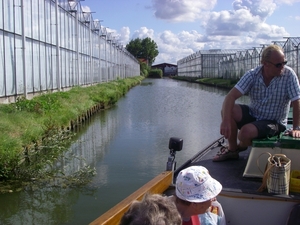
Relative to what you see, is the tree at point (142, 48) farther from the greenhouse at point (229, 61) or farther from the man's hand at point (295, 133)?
the man's hand at point (295, 133)

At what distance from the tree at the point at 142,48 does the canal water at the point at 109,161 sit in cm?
9059

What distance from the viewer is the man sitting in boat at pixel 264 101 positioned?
13.2ft

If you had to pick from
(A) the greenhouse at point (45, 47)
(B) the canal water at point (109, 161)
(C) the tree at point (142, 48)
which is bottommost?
(B) the canal water at point (109, 161)

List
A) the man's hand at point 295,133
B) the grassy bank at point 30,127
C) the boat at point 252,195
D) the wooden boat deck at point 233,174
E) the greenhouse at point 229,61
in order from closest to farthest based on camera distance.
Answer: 1. the boat at point 252,195
2. the wooden boat deck at point 233,174
3. the man's hand at point 295,133
4. the grassy bank at point 30,127
5. the greenhouse at point 229,61

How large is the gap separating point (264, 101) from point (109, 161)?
5309 mm

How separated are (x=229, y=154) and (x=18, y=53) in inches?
421

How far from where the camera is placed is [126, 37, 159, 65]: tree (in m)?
107

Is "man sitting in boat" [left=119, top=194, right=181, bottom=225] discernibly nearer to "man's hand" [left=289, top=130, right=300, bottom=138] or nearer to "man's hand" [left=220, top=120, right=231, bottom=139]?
"man's hand" [left=289, top=130, right=300, bottom=138]

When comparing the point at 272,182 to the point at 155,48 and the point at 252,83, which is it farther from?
the point at 155,48

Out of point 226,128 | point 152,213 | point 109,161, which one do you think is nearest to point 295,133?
point 226,128

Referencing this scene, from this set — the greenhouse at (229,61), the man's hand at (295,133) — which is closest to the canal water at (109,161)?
the man's hand at (295,133)

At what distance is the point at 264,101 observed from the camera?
4285mm

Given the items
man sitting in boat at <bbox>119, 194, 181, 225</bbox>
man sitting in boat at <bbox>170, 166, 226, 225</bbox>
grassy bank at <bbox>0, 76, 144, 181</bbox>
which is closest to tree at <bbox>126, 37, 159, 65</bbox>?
grassy bank at <bbox>0, 76, 144, 181</bbox>

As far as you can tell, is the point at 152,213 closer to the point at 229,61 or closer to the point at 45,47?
the point at 45,47
